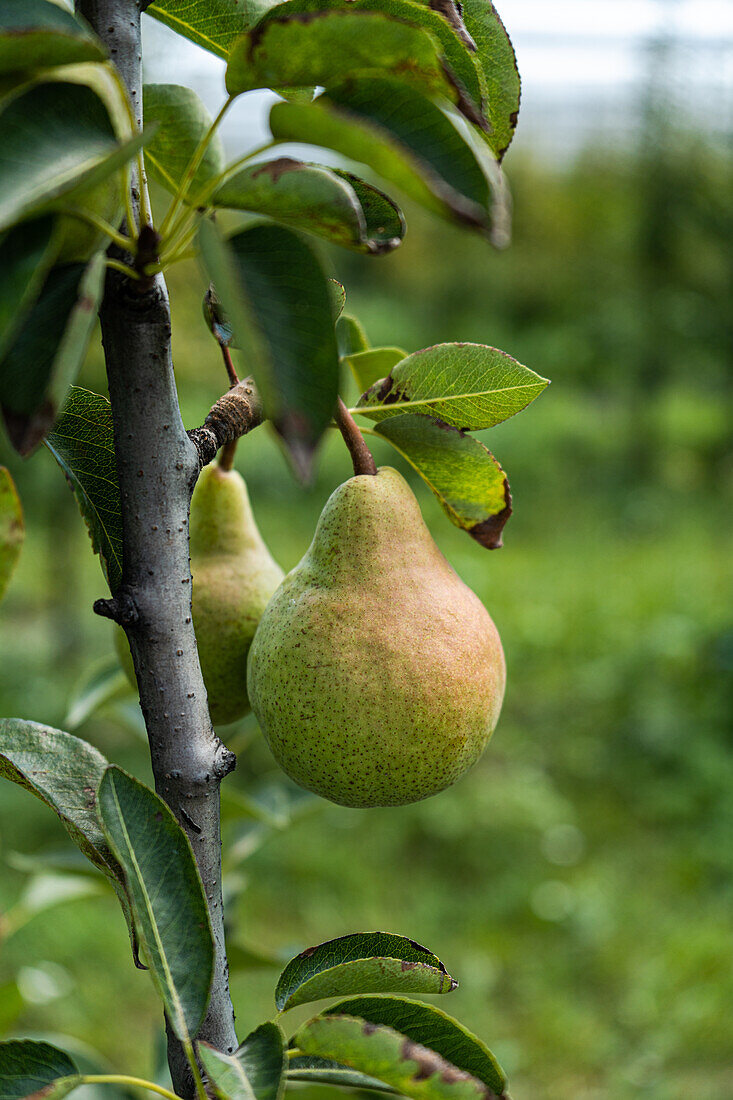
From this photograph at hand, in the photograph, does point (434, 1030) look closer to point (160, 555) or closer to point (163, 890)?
point (163, 890)

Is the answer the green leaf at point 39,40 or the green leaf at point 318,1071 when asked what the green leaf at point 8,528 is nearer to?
the green leaf at point 39,40

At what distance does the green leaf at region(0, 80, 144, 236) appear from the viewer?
339 millimetres

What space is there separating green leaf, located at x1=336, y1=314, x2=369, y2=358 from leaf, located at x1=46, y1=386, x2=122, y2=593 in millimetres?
225

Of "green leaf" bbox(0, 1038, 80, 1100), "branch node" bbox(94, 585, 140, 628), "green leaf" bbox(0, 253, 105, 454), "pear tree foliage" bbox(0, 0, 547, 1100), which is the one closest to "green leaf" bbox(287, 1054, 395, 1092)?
"pear tree foliage" bbox(0, 0, 547, 1100)

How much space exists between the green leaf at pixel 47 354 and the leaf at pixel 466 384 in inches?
9.2

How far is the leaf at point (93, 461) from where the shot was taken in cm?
52

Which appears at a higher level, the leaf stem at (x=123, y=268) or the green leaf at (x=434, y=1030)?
the leaf stem at (x=123, y=268)

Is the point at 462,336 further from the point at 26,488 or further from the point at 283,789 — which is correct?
the point at 283,789

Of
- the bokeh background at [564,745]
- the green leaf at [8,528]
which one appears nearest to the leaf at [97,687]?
the bokeh background at [564,745]

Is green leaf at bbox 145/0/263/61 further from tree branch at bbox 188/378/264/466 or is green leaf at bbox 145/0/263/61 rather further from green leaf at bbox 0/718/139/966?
green leaf at bbox 0/718/139/966

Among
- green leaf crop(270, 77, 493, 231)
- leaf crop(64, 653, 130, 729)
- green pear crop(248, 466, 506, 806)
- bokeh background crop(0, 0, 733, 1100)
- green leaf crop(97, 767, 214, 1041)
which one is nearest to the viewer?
green leaf crop(270, 77, 493, 231)

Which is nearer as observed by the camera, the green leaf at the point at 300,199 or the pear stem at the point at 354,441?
the green leaf at the point at 300,199

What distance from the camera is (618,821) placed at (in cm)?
262

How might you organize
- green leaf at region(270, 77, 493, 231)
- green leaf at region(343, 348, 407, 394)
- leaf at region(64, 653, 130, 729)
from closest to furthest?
green leaf at region(270, 77, 493, 231)
green leaf at region(343, 348, 407, 394)
leaf at region(64, 653, 130, 729)
